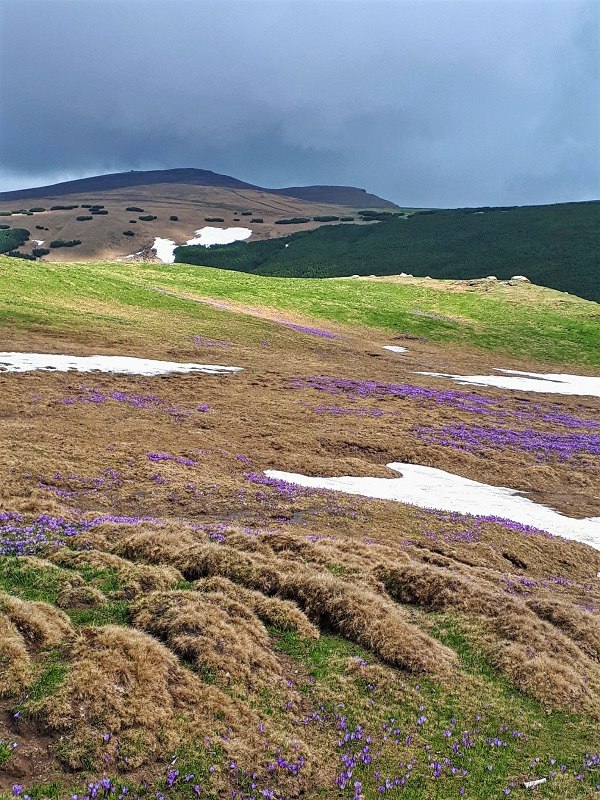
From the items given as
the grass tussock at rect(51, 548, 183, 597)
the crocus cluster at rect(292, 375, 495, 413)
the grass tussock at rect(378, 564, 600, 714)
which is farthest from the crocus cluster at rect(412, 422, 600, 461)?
the grass tussock at rect(51, 548, 183, 597)

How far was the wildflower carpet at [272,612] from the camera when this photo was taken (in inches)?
359

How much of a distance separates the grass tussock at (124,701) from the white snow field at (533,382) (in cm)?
5063

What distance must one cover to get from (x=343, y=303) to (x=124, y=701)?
86.6 m

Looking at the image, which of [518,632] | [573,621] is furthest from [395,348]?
[518,632]

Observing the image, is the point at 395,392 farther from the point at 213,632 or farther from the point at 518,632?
the point at 213,632

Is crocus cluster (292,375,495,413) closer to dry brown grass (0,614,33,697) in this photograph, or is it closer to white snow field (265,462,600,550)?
white snow field (265,462,600,550)

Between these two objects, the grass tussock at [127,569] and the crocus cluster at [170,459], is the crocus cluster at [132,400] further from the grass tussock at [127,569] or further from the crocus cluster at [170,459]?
the grass tussock at [127,569]

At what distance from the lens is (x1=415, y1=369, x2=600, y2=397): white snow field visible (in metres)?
59.2

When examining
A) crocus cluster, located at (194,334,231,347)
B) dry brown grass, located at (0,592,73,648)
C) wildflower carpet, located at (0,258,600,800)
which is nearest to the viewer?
wildflower carpet, located at (0,258,600,800)

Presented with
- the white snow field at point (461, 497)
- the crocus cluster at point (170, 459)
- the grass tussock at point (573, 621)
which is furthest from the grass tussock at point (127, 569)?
the white snow field at point (461, 497)

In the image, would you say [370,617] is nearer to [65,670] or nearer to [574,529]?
[65,670]

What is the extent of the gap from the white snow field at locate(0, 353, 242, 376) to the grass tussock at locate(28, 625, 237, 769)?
3204 cm

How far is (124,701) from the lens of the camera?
9.48 meters

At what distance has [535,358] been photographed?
78.9 metres
